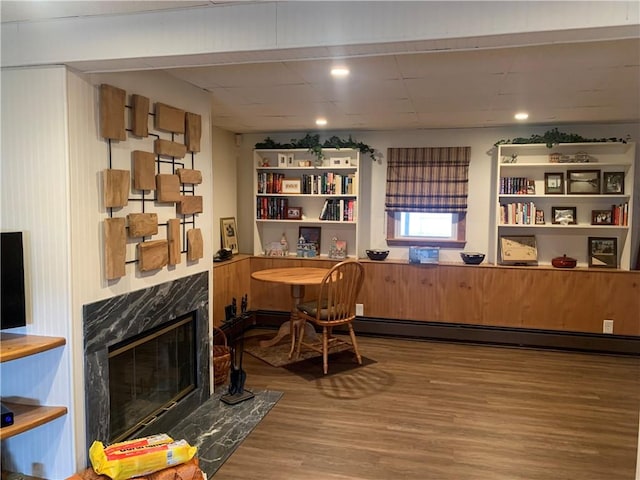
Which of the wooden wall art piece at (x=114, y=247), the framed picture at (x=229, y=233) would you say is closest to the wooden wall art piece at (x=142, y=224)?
the wooden wall art piece at (x=114, y=247)

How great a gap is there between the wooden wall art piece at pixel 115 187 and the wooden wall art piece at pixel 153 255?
0.92ft

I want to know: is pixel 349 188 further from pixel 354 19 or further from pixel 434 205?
pixel 354 19

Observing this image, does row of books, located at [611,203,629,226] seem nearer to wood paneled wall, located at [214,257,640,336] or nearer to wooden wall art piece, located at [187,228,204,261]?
wood paneled wall, located at [214,257,640,336]

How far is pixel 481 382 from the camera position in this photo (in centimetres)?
386

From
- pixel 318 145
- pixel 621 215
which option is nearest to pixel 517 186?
pixel 621 215

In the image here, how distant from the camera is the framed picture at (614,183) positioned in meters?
4.70

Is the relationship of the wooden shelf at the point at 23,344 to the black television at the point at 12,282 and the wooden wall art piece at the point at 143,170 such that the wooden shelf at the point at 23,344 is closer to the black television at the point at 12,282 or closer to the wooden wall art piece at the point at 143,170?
the black television at the point at 12,282

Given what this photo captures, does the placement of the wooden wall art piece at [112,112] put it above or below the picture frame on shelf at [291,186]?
above

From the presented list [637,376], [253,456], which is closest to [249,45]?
[253,456]

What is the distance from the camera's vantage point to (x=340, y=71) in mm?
2836

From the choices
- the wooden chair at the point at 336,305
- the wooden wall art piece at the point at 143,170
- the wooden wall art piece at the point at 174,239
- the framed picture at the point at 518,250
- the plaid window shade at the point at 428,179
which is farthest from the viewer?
the plaid window shade at the point at 428,179

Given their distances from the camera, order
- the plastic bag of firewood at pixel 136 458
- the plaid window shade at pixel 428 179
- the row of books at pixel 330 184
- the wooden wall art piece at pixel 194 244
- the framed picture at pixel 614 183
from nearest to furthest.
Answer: the plastic bag of firewood at pixel 136 458 → the wooden wall art piece at pixel 194 244 → the framed picture at pixel 614 183 → the plaid window shade at pixel 428 179 → the row of books at pixel 330 184

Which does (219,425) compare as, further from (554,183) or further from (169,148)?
(554,183)

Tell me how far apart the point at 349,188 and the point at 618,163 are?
2.67 meters
